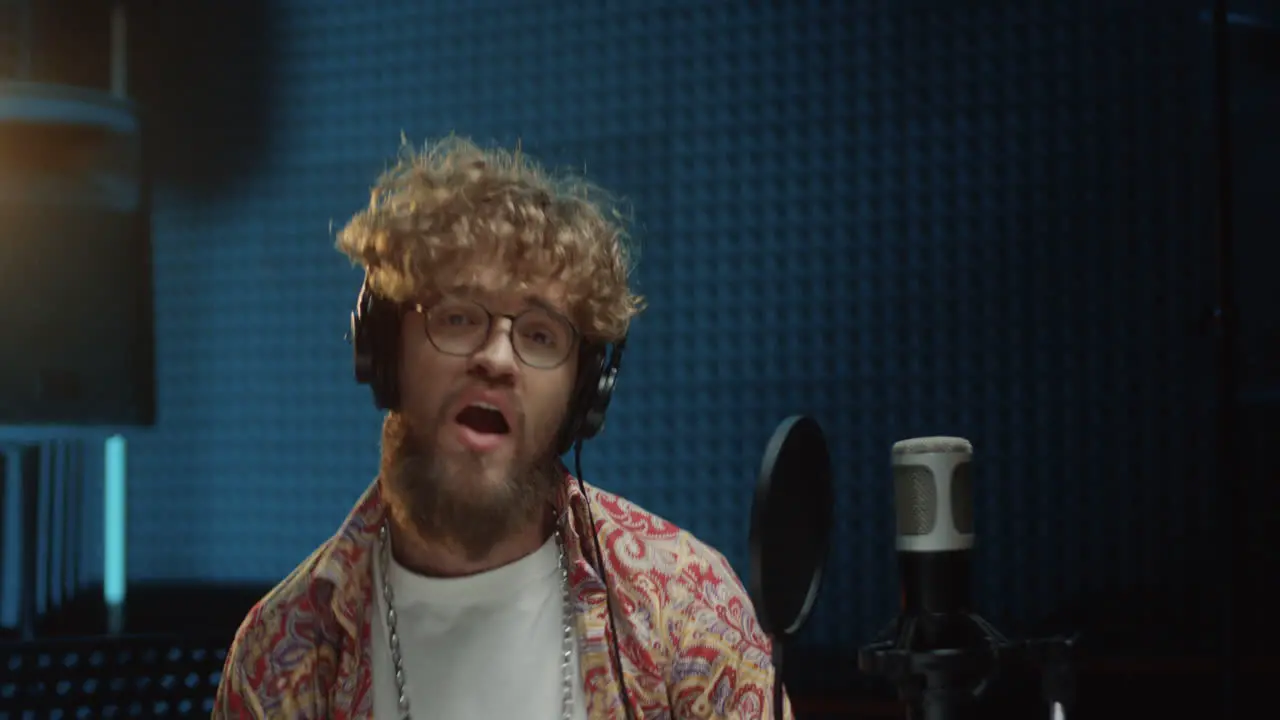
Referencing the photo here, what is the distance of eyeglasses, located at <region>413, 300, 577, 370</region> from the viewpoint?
1294mm

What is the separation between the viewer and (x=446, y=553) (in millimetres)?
1313

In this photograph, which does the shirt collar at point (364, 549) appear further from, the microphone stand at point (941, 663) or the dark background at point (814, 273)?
the dark background at point (814, 273)

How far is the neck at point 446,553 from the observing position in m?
1.31

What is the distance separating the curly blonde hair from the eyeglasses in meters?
0.03

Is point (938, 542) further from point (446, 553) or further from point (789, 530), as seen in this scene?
point (446, 553)

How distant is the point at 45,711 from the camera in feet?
6.17

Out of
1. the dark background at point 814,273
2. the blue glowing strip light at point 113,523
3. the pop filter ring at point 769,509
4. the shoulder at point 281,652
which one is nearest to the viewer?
the pop filter ring at point 769,509

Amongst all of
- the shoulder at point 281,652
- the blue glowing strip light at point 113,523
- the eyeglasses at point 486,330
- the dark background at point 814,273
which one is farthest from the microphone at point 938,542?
the blue glowing strip light at point 113,523

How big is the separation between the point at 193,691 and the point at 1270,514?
1.58 m

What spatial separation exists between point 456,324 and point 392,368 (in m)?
0.08

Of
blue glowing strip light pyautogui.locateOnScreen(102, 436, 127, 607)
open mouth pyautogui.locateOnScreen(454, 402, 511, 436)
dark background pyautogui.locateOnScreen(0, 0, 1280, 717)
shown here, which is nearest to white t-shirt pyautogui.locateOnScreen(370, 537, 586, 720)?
open mouth pyautogui.locateOnScreen(454, 402, 511, 436)

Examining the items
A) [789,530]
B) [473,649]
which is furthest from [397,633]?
[789,530]

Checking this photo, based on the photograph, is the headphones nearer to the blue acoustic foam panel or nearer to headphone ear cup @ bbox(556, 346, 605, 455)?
headphone ear cup @ bbox(556, 346, 605, 455)

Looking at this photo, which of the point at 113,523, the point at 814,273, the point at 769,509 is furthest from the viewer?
the point at 113,523
